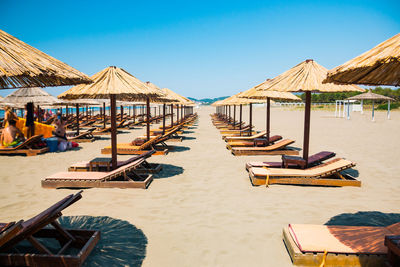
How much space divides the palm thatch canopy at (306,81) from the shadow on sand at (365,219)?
231cm

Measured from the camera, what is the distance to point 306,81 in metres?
5.68

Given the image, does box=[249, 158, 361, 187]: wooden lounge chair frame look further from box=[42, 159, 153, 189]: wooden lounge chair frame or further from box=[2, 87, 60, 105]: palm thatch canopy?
box=[2, 87, 60, 105]: palm thatch canopy

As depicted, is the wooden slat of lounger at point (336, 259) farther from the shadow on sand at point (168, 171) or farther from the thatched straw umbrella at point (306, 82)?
the shadow on sand at point (168, 171)

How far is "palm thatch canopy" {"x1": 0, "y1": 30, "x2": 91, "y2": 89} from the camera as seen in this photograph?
265 cm

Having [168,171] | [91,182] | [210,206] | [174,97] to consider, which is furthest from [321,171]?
[174,97]

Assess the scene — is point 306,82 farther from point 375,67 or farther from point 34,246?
point 34,246

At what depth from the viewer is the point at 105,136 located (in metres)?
15.2

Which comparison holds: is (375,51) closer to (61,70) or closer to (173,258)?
(173,258)

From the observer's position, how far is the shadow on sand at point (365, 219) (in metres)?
4.06

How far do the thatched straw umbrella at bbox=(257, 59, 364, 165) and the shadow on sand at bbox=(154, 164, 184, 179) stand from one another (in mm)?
2988

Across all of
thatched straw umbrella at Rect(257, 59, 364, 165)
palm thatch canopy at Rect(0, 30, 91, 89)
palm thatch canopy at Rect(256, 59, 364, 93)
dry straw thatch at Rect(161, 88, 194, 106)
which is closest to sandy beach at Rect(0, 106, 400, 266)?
thatched straw umbrella at Rect(257, 59, 364, 165)

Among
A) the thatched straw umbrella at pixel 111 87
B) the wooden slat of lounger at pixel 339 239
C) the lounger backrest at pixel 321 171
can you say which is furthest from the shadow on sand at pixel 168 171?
the wooden slat of lounger at pixel 339 239

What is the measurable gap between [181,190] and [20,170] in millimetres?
4665

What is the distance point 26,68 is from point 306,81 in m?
4.86
